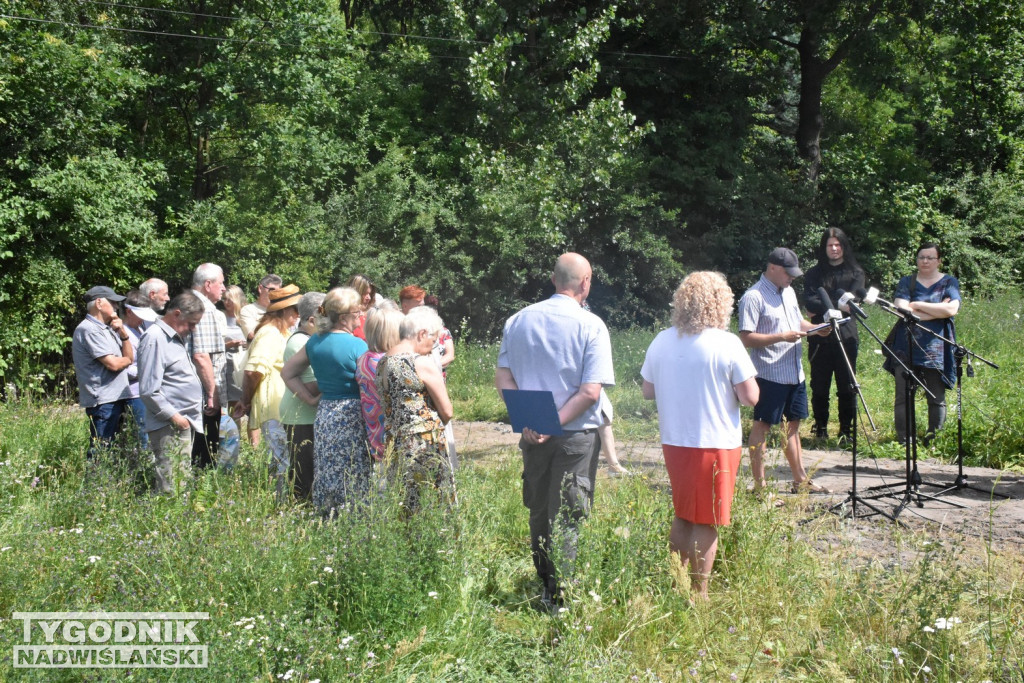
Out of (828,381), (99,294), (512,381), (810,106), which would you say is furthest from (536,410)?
(810,106)

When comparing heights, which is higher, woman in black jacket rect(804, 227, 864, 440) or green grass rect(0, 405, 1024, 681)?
woman in black jacket rect(804, 227, 864, 440)

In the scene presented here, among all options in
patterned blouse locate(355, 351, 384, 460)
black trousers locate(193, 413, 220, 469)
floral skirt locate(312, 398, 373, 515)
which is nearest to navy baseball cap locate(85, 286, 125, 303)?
black trousers locate(193, 413, 220, 469)

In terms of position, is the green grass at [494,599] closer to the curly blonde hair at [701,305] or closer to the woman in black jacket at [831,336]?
the curly blonde hair at [701,305]

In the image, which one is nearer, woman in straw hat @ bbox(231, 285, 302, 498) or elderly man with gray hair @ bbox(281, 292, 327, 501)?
elderly man with gray hair @ bbox(281, 292, 327, 501)

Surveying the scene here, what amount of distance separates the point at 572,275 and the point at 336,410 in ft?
6.16

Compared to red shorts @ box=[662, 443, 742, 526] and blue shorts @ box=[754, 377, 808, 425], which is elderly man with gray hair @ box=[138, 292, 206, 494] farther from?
blue shorts @ box=[754, 377, 808, 425]

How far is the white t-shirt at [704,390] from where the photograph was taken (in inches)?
177

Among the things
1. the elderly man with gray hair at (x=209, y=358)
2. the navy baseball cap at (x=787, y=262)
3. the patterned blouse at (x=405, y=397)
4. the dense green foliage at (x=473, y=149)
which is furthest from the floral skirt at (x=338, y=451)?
the dense green foliage at (x=473, y=149)

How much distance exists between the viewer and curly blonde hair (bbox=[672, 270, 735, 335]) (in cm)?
456

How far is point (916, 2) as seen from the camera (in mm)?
17812

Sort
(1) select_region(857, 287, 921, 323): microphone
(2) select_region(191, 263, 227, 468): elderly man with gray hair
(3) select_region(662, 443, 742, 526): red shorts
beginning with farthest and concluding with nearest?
(2) select_region(191, 263, 227, 468): elderly man with gray hair → (1) select_region(857, 287, 921, 323): microphone → (3) select_region(662, 443, 742, 526): red shorts

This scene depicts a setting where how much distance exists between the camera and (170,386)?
6387 millimetres

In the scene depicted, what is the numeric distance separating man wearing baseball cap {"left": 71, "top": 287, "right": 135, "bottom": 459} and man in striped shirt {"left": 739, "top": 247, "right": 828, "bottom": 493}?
4.71 m

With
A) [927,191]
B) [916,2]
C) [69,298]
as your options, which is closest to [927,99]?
[927,191]
